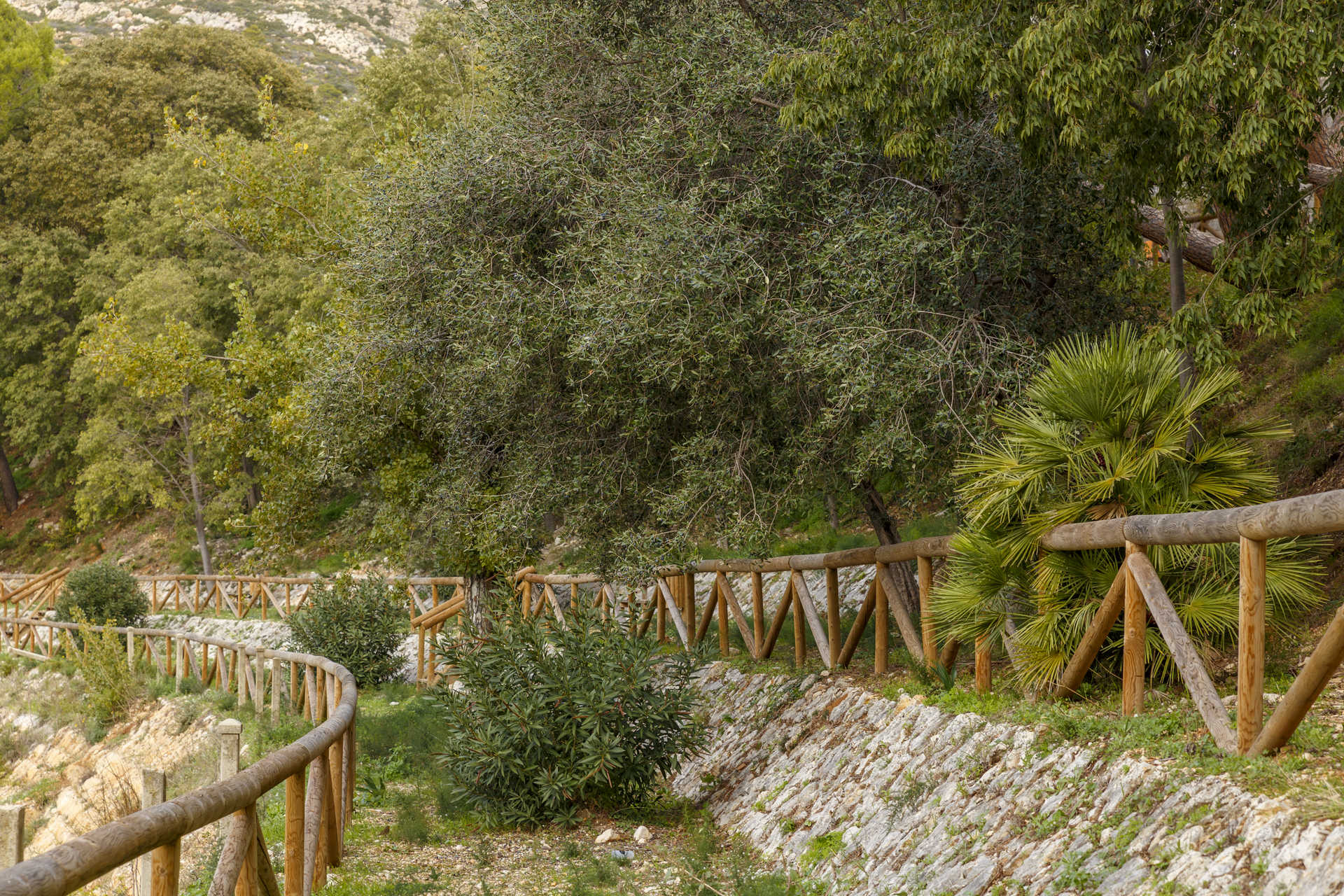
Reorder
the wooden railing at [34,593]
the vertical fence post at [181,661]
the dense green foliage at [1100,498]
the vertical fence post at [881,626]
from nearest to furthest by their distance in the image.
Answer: the dense green foliage at [1100,498], the vertical fence post at [881,626], the vertical fence post at [181,661], the wooden railing at [34,593]

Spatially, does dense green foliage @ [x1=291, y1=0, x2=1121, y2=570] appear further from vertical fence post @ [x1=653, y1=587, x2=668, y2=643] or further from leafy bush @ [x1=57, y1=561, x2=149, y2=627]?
leafy bush @ [x1=57, y1=561, x2=149, y2=627]

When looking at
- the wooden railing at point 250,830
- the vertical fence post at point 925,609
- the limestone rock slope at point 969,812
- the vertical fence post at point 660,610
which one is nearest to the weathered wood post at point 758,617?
the limestone rock slope at point 969,812

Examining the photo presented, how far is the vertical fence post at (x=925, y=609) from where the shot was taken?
6.81 metres

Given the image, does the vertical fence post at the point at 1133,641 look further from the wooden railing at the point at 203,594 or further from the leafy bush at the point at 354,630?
the wooden railing at the point at 203,594

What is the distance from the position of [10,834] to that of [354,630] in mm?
11641

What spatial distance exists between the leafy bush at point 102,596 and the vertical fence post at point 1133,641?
20.1 meters

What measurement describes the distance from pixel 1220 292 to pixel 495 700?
18.1 ft

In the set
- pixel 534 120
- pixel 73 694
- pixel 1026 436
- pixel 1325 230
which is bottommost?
pixel 73 694

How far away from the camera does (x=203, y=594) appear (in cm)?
2558

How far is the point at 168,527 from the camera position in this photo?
33.8m

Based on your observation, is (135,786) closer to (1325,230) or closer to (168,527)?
(1325,230)

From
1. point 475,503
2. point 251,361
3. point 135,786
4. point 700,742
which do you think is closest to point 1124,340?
point 700,742

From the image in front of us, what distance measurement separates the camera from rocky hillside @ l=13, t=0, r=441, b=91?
82.4 m

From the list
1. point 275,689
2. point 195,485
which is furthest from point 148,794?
point 195,485
